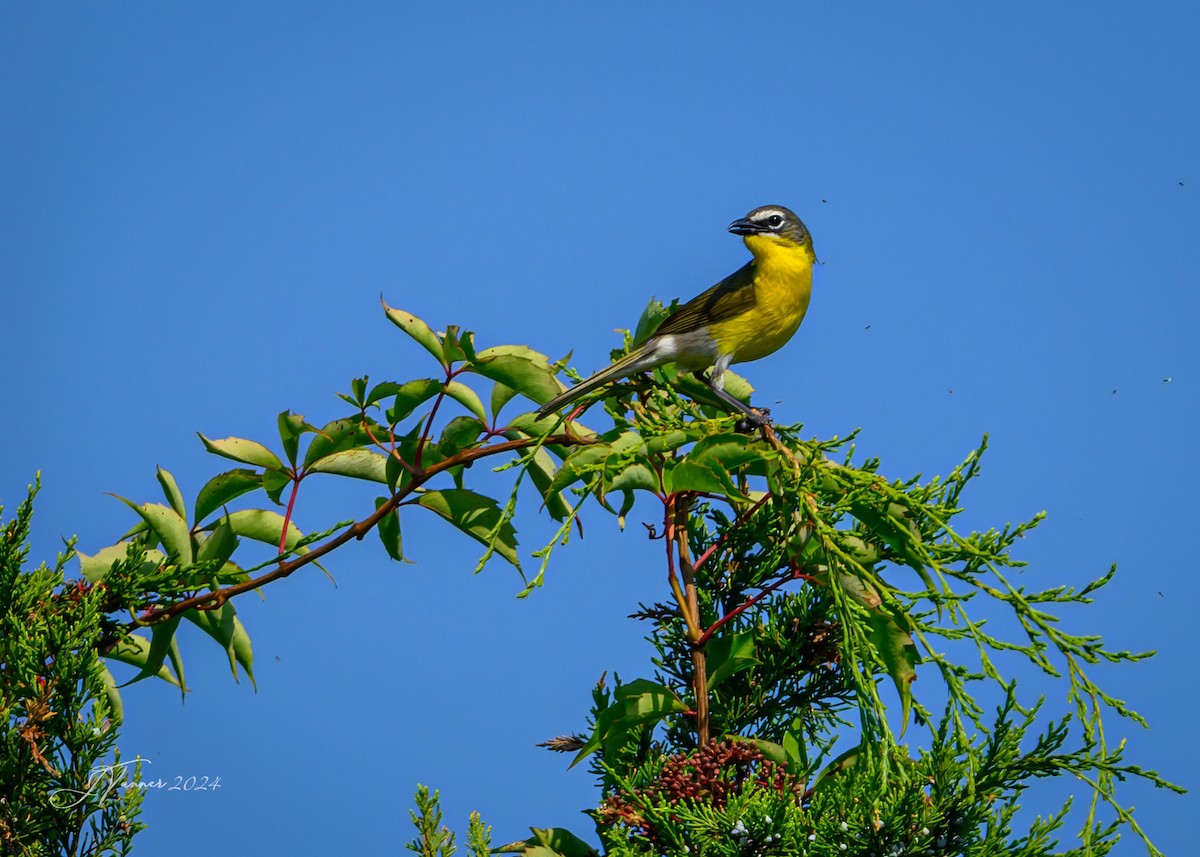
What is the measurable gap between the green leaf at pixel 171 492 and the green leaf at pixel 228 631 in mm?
298

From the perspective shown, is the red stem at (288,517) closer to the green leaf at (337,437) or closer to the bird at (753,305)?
the green leaf at (337,437)

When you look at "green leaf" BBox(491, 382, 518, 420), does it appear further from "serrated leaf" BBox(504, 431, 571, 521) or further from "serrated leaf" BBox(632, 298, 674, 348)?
"serrated leaf" BBox(632, 298, 674, 348)

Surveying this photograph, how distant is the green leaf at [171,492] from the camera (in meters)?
3.47

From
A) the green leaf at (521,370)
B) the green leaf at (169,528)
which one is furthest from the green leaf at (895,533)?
the green leaf at (169,528)

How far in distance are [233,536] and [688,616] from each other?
1.36 metres

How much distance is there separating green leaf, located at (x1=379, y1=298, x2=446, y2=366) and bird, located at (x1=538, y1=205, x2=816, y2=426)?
1.21 metres

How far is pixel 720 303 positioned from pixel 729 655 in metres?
2.57

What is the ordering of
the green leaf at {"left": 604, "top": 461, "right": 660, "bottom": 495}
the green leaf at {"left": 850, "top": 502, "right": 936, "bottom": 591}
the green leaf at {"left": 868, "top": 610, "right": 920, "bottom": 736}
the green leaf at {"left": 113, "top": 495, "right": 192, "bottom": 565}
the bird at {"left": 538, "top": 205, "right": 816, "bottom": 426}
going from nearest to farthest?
the green leaf at {"left": 850, "top": 502, "right": 936, "bottom": 591} → the green leaf at {"left": 868, "top": 610, "right": 920, "bottom": 736} → the green leaf at {"left": 604, "top": 461, "right": 660, "bottom": 495} → the green leaf at {"left": 113, "top": 495, "right": 192, "bottom": 565} → the bird at {"left": 538, "top": 205, "right": 816, "bottom": 426}

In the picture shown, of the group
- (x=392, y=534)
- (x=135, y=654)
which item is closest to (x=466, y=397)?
(x=392, y=534)

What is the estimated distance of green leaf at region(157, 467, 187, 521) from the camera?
3.47 metres

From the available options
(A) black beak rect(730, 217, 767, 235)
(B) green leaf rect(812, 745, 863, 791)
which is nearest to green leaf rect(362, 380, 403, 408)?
(B) green leaf rect(812, 745, 863, 791)

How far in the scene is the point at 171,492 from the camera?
3484 mm

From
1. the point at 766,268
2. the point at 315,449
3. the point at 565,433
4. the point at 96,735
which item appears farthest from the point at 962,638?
the point at 766,268

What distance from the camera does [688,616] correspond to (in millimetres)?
3322
